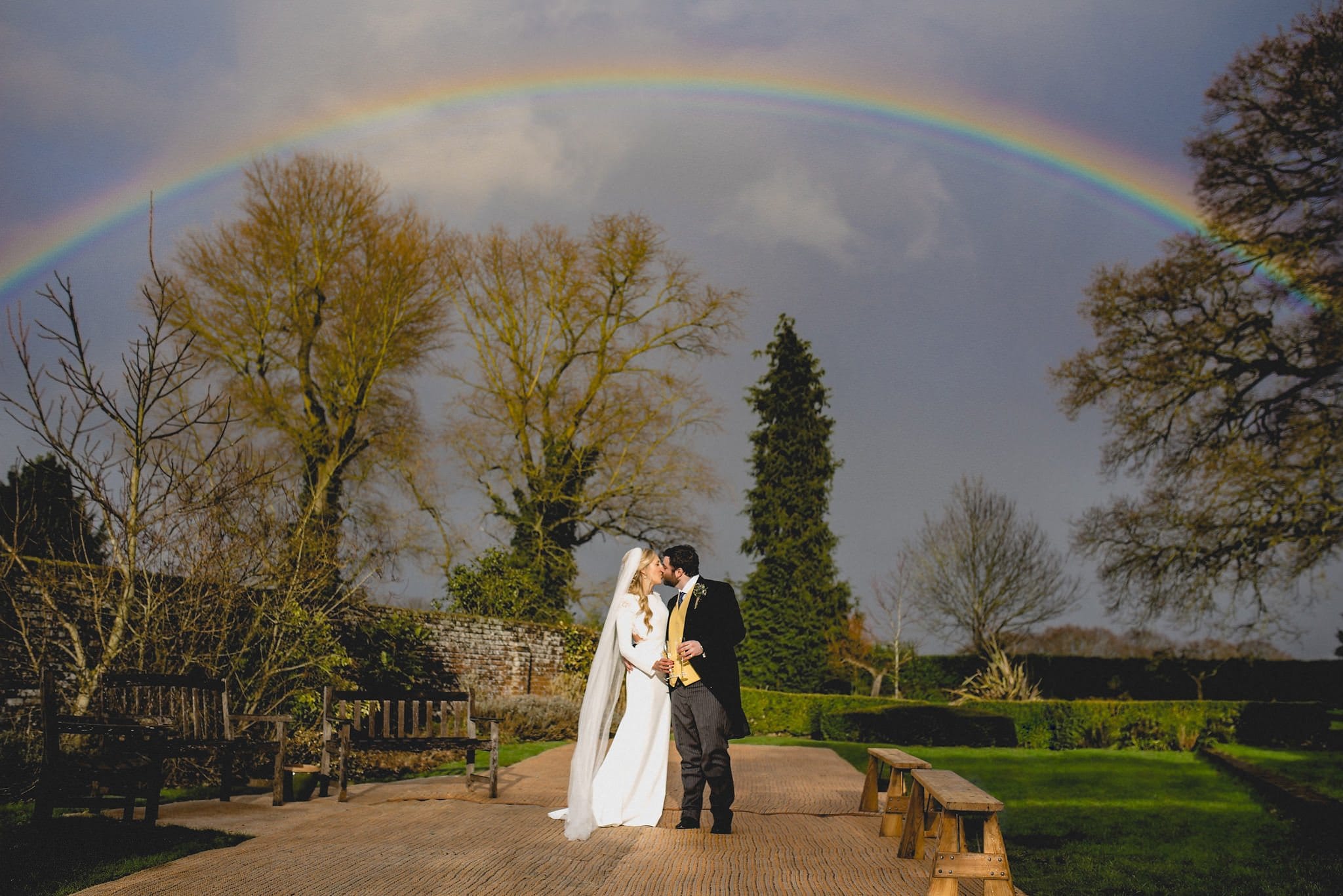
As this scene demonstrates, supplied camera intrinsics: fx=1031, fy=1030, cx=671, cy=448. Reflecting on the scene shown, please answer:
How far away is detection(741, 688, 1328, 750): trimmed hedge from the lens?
18453 millimetres

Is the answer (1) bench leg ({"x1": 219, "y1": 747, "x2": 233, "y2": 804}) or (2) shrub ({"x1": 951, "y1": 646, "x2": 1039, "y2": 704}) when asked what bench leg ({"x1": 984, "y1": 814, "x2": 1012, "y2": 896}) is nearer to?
(1) bench leg ({"x1": 219, "y1": 747, "x2": 233, "y2": 804})

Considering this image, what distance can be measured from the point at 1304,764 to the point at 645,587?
12.2m

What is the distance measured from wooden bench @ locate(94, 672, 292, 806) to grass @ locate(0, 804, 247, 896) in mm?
1092

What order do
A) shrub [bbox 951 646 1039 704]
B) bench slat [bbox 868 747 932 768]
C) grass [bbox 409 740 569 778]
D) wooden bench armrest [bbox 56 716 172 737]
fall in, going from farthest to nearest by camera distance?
1. shrub [bbox 951 646 1039 704]
2. grass [bbox 409 740 569 778]
3. wooden bench armrest [bbox 56 716 172 737]
4. bench slat [bbox 868 747 932 768]

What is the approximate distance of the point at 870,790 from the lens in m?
8.10

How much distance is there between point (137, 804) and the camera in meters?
8.16

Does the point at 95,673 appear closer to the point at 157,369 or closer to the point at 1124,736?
the point at 157,369

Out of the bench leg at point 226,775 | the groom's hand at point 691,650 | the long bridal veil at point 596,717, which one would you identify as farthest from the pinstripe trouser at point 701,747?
the bench leg at point 226,775

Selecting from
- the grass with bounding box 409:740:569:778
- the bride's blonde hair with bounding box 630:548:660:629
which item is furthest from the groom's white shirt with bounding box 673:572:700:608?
the grass with bounding box 409:740:569:778

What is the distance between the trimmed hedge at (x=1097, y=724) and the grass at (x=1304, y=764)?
665mm

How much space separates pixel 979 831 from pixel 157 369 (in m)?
6.93

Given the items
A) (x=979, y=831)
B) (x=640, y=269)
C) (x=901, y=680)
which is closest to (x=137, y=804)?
(x=979, y=831)

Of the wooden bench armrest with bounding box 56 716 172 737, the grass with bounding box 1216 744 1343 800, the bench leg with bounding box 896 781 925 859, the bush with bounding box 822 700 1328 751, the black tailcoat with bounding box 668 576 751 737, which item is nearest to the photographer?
the bench leg with bounding box 896 781 925 859

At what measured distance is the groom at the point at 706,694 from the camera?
22.5ft
